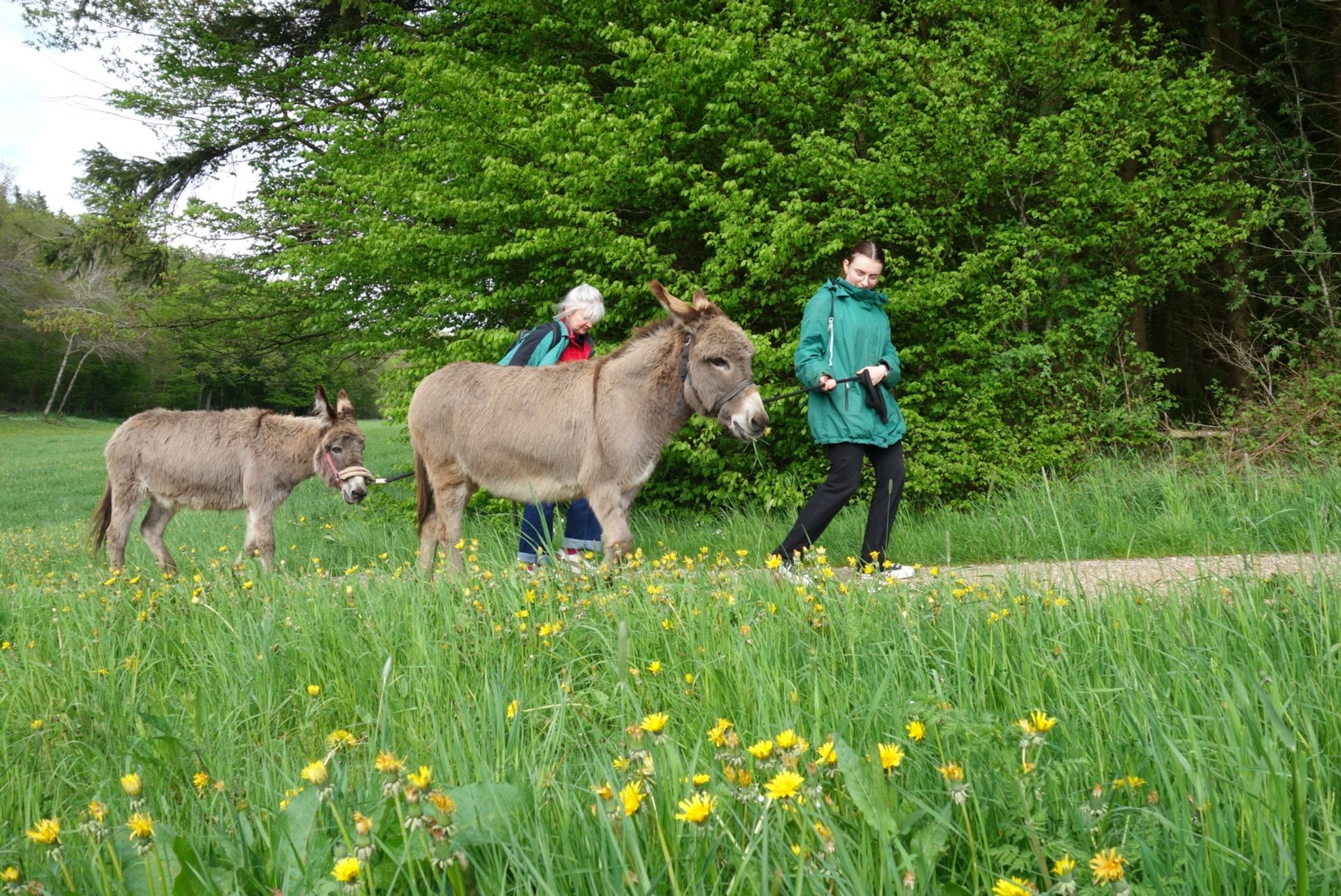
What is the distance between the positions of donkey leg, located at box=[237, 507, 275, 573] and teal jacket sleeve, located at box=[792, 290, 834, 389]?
445 cm

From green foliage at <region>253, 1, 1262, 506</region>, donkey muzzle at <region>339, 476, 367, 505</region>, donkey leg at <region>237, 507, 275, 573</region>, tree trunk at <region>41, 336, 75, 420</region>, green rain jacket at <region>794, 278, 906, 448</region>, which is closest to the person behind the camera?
green rain jacket at <region>794, 278, 906, 448</region>

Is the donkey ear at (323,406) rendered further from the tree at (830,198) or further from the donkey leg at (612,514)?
the donkey leg at (612,514)

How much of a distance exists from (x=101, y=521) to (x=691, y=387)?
5921 millimetres

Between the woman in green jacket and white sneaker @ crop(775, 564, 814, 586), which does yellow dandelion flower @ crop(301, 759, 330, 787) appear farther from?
the woman in green jacket

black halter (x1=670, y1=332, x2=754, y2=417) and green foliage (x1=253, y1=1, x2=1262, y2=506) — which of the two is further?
green foliage (x1=253, y1=1, x2=1262, y2=506)

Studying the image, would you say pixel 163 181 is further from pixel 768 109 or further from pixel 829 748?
pixel 829 748

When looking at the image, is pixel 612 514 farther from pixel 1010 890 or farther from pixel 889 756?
pixel 1010 890

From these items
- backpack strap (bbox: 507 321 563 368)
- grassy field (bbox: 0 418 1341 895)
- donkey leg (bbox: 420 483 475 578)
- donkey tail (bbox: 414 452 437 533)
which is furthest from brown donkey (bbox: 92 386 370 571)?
grassy field (bbox: 0 418 1341 895)

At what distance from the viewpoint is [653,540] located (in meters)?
7.00

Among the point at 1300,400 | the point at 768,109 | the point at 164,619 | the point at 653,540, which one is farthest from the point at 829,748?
the point at 1300,400

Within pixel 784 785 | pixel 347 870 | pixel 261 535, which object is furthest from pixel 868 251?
pixel 261 535

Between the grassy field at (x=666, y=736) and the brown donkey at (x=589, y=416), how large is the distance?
992 mm

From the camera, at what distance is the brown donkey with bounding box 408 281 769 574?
4789 millimetres

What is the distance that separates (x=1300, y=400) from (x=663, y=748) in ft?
29.4
